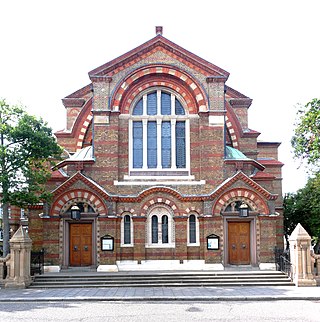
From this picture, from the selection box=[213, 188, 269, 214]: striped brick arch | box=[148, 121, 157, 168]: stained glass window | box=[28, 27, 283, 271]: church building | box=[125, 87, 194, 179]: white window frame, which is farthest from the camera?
box=[148, 121, 157, 168]: stained glass window

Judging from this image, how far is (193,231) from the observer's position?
25328 millimetres

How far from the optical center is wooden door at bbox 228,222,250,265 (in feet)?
82.2

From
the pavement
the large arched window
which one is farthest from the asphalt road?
the large arched window

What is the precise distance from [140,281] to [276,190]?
1256cm

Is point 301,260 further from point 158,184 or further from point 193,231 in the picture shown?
point 158,184

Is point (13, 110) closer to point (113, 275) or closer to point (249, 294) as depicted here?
point (113, 275)

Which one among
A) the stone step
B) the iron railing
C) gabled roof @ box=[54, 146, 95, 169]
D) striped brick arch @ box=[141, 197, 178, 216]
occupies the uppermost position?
gabled roof @ box=[54, 146, 95, 169]

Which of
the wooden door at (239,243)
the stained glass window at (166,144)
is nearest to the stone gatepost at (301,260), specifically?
the wooden door at (239,243)

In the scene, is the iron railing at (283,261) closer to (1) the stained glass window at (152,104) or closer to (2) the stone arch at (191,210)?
(2) the stone arch at (191,210)

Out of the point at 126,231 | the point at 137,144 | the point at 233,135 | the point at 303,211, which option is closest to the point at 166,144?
the point at 137,144

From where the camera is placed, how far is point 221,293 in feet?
62.5

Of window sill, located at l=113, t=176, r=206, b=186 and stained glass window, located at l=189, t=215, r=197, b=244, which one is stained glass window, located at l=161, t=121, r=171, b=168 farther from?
stained glass window, located at l=189, t=215, r=197, b=244

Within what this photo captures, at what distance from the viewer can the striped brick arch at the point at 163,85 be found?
25984 mm

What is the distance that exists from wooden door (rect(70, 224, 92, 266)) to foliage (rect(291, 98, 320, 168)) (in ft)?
36.2
